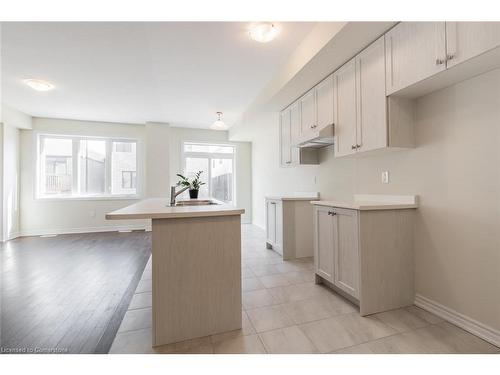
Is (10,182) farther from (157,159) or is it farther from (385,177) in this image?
(385,177)

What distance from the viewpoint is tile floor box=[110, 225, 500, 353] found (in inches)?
56.9

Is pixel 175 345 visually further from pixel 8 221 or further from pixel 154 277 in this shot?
pixel 8 221

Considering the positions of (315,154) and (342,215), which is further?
(315,154)

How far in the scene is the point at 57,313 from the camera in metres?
1.92

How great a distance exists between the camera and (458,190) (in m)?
1.70

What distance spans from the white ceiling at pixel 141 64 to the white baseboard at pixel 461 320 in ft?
8.72

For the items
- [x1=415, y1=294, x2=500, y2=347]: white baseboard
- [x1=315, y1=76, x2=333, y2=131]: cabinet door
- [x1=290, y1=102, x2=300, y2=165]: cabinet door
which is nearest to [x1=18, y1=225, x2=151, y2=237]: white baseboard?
[x1=290, y1=102, x2=300, y2=165]: cabinet door

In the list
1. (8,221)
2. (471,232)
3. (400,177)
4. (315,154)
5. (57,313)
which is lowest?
(57,313)

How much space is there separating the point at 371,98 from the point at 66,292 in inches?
139

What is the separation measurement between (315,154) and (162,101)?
9.28 feet

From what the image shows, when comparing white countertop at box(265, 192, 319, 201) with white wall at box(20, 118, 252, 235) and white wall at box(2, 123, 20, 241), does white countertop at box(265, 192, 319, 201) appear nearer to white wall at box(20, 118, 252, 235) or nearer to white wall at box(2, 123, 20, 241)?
white wall at box(20, 118, 252, 235)

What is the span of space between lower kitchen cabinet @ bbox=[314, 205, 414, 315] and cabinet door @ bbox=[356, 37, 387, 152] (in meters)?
0.66

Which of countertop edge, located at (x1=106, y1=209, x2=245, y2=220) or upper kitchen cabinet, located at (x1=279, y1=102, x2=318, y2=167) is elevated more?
upper kitchen cabinet, located at (x1=279, y1=102, x2=318, y2=167)

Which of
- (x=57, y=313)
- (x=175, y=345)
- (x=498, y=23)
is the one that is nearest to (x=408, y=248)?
(x=498, y=23)
